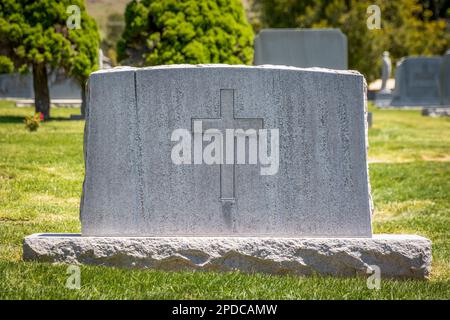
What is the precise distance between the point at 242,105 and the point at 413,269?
167 centimetres

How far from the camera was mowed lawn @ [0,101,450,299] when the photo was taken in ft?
16.4

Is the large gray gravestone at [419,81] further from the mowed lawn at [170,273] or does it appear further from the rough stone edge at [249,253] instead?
the rough stone edge at [249,253]

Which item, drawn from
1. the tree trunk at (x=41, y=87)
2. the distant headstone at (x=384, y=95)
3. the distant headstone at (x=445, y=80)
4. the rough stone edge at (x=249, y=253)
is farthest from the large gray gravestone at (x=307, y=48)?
the distant headstone at (x=384, y=95)

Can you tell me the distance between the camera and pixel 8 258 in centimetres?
586

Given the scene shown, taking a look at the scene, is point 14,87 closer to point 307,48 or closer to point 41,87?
point 41,87

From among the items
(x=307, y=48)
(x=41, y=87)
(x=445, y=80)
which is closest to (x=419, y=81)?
(x=445, y=80)

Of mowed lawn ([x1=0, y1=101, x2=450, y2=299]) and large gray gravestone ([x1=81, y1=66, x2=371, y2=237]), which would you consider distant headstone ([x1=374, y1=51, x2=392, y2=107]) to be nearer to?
mowed lawn ([x1=0, y1=101, x2=450, y2=299])

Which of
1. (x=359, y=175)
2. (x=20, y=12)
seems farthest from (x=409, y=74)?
(x=359, y=175)

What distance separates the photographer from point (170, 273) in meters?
5.45

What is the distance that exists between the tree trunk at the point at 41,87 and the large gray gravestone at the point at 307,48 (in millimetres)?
6821

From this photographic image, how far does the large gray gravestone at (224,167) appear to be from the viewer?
5.59 metres

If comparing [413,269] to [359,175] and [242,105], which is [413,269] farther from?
[242,105]

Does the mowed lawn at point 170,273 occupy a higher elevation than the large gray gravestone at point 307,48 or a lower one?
lower

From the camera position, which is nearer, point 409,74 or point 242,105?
point 242,105
